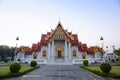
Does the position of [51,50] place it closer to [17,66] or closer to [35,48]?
[35,48]

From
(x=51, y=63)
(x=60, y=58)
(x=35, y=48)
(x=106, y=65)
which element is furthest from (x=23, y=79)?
(x=35, y=48)

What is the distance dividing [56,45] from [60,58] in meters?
3.54

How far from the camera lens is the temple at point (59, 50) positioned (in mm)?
37812

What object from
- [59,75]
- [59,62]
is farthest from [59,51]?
[59,75]

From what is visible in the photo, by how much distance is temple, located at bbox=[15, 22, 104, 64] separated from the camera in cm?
3781

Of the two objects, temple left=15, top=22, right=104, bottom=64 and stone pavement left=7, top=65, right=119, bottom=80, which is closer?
stone pavement left=7, top=65, right=119, bottom=80

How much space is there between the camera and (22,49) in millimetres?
43281

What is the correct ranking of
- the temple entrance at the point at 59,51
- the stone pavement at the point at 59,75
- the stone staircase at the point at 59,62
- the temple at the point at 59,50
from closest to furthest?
the stone pavement at the point at 59,75 → the stone staircase at the point at 59,62 → the temple at the point at 59,50 → the temple entrance at the point at 59,51

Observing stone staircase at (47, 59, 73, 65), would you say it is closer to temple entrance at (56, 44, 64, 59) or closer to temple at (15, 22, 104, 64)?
temple at (15, 22, 104, 64)

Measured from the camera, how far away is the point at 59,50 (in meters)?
40.3

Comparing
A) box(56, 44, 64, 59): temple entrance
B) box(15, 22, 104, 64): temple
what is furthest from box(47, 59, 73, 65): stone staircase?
box(56, 44, 64, 59): temple entrance

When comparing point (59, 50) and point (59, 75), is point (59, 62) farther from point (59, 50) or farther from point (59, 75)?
point (59, 75)

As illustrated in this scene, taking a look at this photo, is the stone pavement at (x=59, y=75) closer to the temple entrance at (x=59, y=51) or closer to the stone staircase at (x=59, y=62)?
the stone staircase at (x=59, y=62)

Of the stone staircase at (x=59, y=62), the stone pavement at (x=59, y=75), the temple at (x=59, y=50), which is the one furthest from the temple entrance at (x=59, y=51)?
the stone pavement at (x=59, y=75)
